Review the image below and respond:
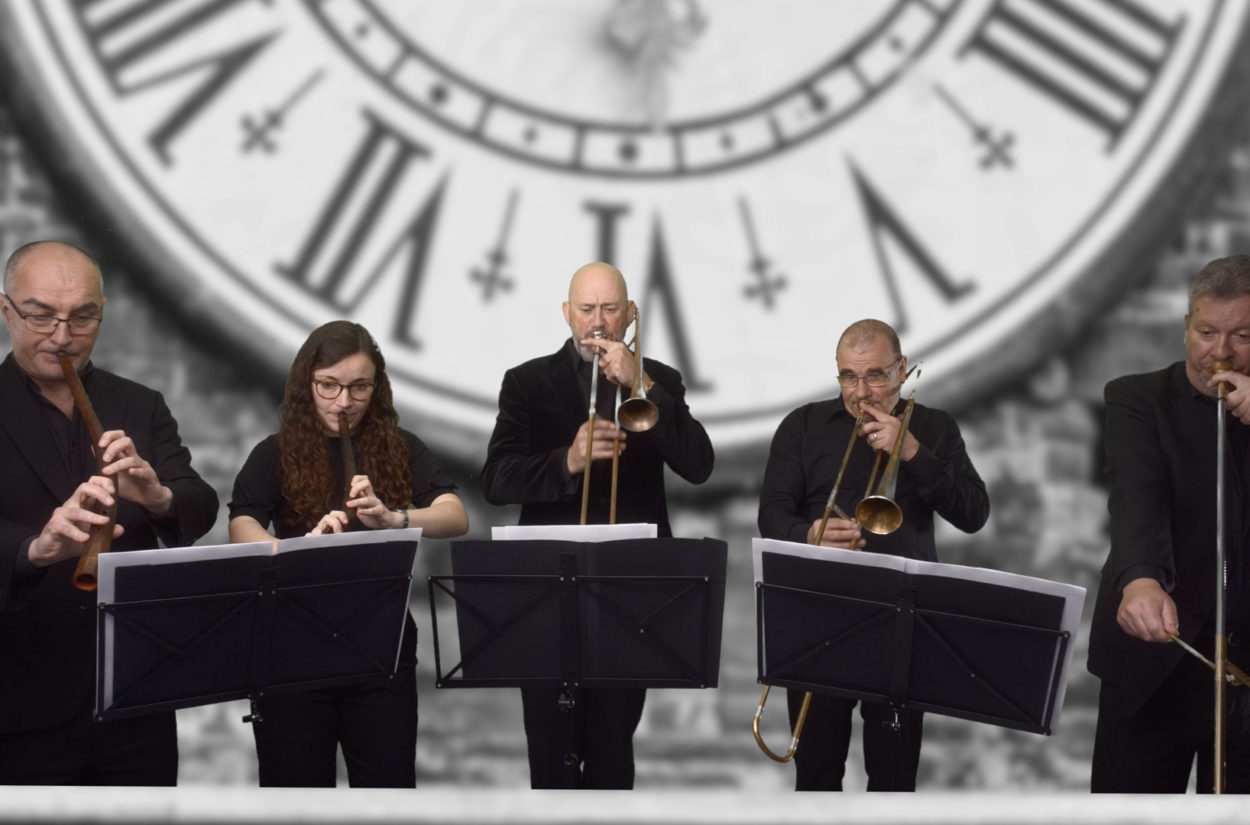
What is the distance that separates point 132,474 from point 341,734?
2.68 ft

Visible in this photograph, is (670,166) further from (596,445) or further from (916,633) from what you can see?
(916,633)

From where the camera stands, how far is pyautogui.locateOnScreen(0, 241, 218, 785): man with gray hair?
3.06 meters

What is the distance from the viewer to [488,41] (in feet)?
16.7

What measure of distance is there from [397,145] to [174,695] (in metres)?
2.50

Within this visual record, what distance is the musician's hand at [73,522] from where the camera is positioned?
2.89m

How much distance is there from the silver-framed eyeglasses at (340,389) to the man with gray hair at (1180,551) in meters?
1.70

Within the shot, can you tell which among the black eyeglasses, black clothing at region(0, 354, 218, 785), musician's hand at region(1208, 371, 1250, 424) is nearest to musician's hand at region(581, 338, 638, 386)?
black clothing at region(0, 354, 218, 785)

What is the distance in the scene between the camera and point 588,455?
3.69 meters

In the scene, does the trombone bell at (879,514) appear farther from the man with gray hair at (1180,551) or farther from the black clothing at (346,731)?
the black clothing at (346,731)

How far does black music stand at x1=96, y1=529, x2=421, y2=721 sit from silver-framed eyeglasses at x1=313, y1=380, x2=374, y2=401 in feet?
1.50

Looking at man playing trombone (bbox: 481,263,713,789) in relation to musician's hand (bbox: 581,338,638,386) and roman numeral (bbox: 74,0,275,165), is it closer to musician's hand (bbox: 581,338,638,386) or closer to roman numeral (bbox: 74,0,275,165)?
→ musician's hand (bbox: 581,338,638,386)

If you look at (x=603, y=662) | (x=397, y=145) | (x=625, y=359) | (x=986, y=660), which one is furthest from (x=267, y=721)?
(x=397, y=145)

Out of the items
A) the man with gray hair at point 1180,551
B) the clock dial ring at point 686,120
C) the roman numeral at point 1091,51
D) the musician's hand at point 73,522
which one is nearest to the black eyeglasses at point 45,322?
the musician's hand at point 73,522

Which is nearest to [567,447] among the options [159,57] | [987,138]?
[987,138]
